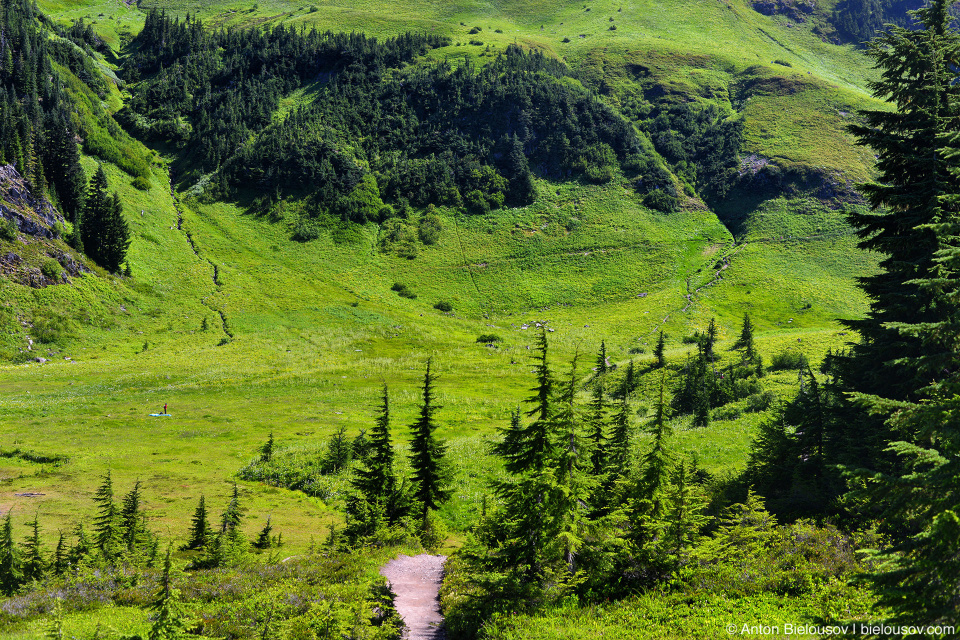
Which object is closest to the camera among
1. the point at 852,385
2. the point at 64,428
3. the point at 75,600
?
the point at 75,600

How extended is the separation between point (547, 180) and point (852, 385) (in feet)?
469

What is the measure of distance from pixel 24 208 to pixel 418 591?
325 feet

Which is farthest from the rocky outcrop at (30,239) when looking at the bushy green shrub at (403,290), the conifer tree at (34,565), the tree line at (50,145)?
the conifer tree at (34,565)

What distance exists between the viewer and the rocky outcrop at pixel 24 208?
78875mm

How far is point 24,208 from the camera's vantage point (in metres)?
81.6

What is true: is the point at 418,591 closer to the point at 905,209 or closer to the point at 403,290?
the point at 905,209

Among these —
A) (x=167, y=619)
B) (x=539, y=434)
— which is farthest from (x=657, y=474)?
(x=167, y=619)

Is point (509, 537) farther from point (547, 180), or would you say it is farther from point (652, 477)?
point (547, 180)

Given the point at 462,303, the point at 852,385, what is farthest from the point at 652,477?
the point at 462,303

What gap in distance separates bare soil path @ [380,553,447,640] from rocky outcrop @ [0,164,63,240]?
91799 millimetres

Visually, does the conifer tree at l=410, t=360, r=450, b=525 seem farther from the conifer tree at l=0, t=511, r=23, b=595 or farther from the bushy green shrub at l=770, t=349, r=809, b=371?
the bushy green shrub at l=770, t=349, r=809, b=371

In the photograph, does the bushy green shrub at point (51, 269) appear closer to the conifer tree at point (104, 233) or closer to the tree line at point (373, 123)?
the conifer tree at point (104, 233)

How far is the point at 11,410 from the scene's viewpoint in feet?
159

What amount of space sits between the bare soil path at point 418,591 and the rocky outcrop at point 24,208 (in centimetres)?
9180
